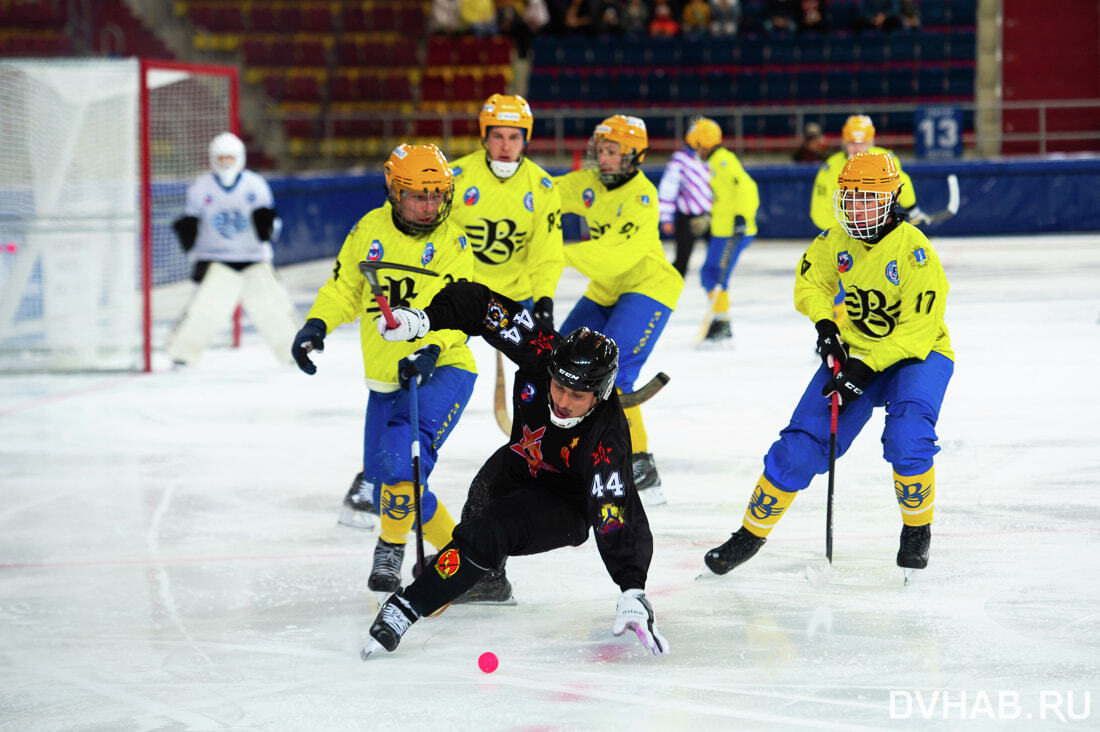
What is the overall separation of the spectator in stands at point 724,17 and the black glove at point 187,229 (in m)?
11.1

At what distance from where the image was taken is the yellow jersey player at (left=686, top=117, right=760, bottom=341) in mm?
10438

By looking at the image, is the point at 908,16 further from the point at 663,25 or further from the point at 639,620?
the point at 639,620

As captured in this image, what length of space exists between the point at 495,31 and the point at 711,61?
304 centimetres

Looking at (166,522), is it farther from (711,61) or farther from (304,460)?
(711,61)

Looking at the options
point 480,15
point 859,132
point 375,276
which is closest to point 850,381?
point 375,276

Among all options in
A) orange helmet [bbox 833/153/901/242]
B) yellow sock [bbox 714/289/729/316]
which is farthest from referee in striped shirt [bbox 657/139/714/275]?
orange helmet [bbox 833/153/901/242]

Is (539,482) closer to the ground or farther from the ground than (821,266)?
closer to the ground

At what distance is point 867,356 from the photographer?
15.6 feet

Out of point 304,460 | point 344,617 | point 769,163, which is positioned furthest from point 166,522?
point 769,163

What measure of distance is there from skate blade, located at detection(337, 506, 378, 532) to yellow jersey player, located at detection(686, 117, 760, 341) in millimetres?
5070

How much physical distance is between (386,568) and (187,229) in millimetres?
5531

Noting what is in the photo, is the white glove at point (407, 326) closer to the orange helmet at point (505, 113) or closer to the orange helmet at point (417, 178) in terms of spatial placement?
the orange helmet at point (417, 178)

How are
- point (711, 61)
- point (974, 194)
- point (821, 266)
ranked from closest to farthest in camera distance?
point (821, 266)
point (974, 194)
point (711, 61)

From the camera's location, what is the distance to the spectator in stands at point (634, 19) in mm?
19406
